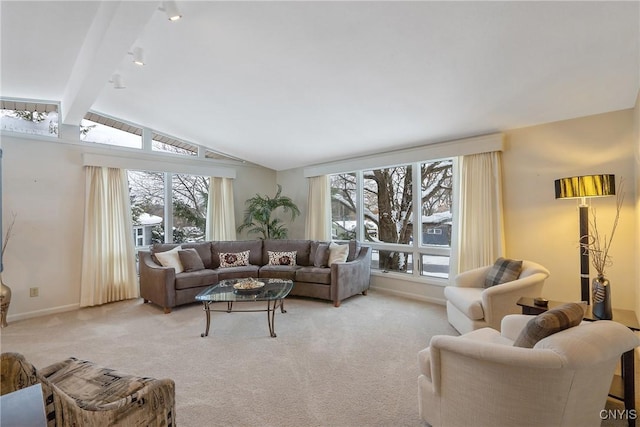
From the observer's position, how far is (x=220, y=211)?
19.4ft

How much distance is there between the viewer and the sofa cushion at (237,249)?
508 centimetres

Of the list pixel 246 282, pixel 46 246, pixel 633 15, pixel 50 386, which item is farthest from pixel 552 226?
pixel 46 246

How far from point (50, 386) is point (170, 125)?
4.54 m

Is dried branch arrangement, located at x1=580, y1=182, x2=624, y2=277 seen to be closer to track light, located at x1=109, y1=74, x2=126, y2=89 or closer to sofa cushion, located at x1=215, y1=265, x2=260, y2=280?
sofa cushion, located at x1=215, y1=265, x2=260, y2=280

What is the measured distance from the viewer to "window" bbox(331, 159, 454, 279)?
4496mm

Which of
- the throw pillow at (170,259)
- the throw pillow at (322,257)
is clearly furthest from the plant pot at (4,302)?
the throw pillow at (322,257)

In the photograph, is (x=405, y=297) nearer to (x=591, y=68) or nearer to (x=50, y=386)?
(x=591, y=68)

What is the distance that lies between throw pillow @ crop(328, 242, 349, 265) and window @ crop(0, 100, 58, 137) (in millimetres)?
4359

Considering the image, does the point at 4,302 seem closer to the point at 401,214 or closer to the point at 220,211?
the point at 220,211

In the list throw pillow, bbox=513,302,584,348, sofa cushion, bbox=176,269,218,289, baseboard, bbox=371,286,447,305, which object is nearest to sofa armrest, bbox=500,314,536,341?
throw pillow, bbox=513,302,584,348

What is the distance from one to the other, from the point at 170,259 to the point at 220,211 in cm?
165

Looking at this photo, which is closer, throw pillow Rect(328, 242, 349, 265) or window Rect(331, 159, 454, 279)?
window Rect(331, 159, 454, 279)

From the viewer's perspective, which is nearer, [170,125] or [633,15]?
[633,15]

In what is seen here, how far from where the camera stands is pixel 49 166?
4129 millimetres
